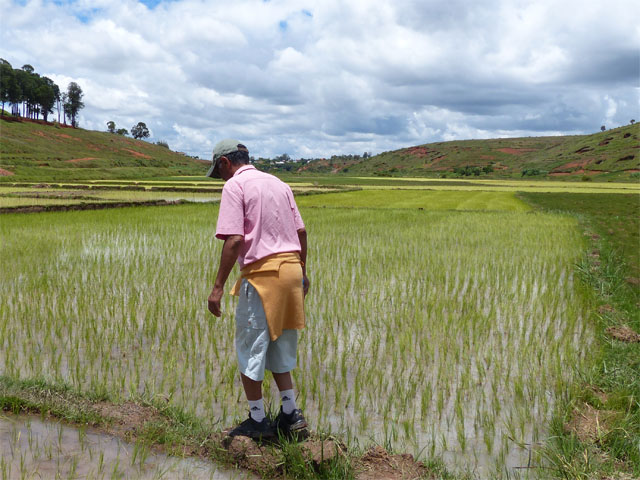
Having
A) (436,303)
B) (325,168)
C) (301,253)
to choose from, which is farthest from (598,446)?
(325,168)

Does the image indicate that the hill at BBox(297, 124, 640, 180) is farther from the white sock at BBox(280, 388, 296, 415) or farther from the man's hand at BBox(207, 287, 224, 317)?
the man's hand at BBox(207, 287, 224, 317)

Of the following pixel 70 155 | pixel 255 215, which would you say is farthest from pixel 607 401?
pixel 70 155

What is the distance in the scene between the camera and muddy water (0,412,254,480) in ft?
8.13

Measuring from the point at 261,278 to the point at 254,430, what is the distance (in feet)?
2.76

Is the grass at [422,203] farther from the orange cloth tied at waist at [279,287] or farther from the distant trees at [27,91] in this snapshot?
the distant trees at [27,91]

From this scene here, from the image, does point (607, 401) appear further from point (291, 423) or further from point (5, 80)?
point (5, 80)

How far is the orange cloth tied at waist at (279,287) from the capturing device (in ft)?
8.81

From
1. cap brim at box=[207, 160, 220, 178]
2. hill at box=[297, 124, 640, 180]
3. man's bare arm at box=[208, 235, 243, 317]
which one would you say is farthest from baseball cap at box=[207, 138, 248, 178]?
hill at box=[297, 124, 640, 180]

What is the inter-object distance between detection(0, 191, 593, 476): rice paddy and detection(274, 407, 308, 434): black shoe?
226mm

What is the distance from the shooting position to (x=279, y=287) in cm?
271

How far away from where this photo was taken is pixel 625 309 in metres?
5.57

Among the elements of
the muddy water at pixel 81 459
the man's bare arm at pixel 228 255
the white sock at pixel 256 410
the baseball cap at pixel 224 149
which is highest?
the baseball cap at pixel 224 149

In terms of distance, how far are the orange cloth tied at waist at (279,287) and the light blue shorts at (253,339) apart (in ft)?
0.16

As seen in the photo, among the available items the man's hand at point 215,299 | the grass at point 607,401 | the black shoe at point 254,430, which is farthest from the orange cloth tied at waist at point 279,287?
the grass at point 607,401
